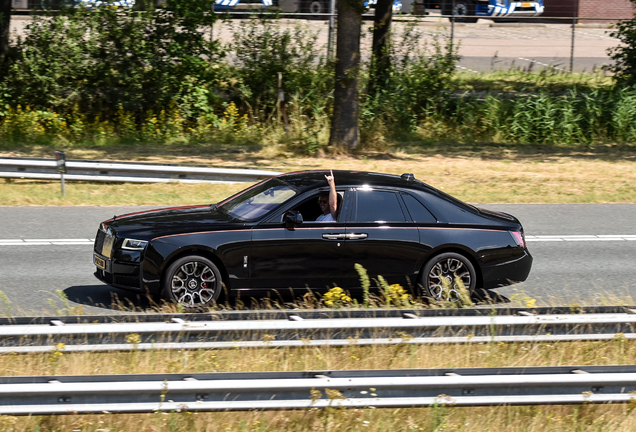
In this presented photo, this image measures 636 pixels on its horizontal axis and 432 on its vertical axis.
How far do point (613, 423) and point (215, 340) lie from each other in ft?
9.31

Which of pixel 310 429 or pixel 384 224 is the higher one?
pixel 384 224

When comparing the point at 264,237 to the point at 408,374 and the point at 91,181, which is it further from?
the point at 91,181

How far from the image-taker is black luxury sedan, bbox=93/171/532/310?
7.59m

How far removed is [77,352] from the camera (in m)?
5.48

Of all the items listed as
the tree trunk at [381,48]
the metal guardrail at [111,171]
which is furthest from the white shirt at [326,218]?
the tree trunk at [381,48]

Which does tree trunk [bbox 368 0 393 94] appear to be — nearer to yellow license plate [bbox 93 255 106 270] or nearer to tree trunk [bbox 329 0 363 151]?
tree trunk [bbox 329 0 363 151]

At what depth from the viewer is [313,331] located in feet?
→ 18.4

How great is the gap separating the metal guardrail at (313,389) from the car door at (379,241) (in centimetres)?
302

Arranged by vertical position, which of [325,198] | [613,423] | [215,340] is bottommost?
[613,423]

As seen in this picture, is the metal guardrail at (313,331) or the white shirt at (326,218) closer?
the metal guardrail at (313,331)

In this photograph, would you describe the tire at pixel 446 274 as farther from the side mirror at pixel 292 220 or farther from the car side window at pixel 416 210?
the side mirror at pixel 292 220

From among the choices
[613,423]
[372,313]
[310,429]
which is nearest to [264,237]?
[372,313]

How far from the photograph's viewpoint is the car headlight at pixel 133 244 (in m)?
7.54

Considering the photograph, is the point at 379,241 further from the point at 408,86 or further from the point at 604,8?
the point at 604,8
